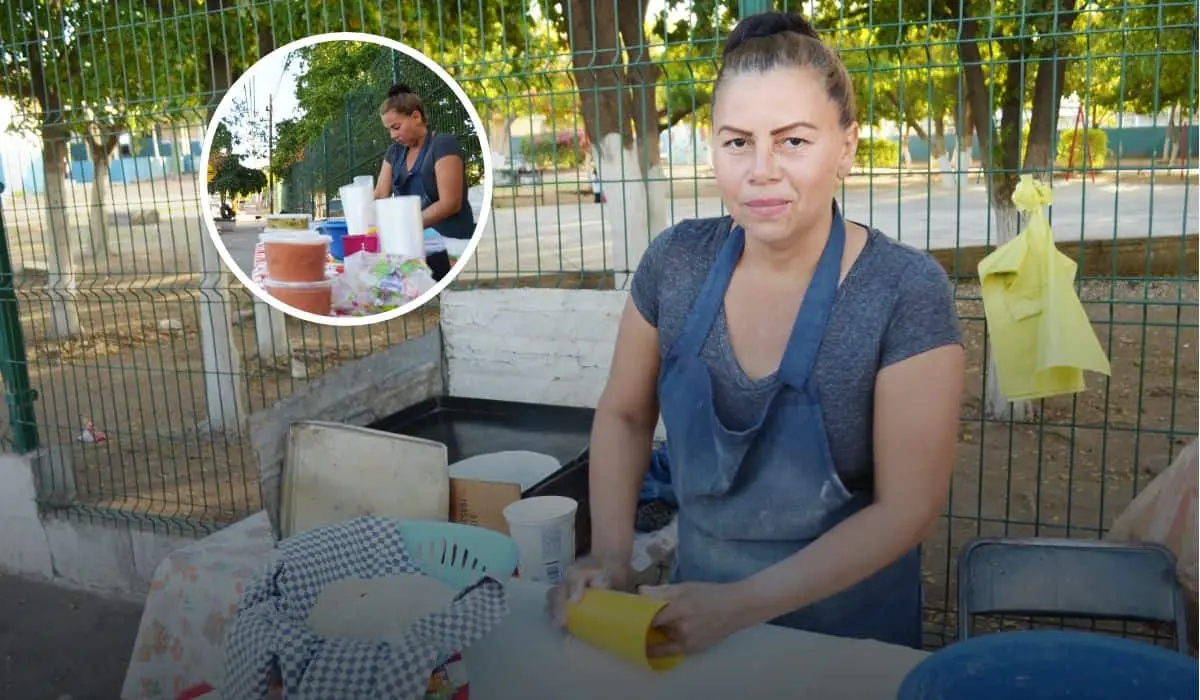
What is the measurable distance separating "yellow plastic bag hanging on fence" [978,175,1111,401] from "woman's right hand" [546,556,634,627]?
61.9 inches

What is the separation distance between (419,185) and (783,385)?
843 millimetres

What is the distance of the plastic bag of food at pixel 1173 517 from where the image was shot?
98.8 inches

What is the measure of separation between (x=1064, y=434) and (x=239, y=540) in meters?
5.36

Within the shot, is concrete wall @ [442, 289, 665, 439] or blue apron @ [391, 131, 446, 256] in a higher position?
blue apron @ [391, 131, 446, 256]

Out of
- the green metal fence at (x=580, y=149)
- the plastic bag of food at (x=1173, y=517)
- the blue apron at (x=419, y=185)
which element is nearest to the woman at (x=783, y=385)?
the blue apron at (x=419, y=185)

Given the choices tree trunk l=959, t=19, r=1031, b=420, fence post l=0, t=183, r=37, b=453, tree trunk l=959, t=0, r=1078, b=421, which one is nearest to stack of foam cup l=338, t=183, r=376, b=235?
tree trunk l=959, t=0, r=1078, b=421

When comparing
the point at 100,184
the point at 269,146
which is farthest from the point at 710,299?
the point at 100,184

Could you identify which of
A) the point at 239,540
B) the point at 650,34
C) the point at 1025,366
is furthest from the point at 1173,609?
the point at 650,34

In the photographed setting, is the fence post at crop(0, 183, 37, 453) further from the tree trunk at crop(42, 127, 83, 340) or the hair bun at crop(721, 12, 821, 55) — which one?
the hair bun at crop(721, 12, 821, 55)

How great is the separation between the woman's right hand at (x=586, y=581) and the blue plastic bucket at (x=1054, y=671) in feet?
1.72

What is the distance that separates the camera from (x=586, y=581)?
1.56 m

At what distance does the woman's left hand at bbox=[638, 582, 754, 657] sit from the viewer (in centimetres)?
139

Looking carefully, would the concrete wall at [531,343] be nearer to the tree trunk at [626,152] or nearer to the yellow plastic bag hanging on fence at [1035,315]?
the tree trunk at [626,152]

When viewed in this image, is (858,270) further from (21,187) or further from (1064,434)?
(1064,434)
